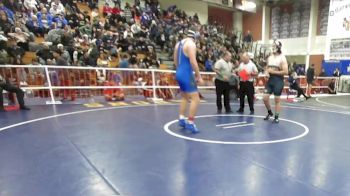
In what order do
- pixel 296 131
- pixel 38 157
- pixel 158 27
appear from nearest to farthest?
pixel 38 157
pixel 296 131
pixel 158 27

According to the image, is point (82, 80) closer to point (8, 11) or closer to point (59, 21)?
point (59, 21)

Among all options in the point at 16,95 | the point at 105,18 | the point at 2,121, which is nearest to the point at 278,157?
the point at 2,121

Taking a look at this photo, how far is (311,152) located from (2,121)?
5.19m

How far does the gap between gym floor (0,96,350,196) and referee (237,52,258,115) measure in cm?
114

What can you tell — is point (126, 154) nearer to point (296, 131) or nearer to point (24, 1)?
point (296, 131)

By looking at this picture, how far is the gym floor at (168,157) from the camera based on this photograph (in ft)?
8.57

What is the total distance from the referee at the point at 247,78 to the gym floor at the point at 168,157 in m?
1.14

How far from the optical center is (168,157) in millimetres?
3424

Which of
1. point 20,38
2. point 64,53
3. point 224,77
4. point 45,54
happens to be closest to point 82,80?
point 64,53

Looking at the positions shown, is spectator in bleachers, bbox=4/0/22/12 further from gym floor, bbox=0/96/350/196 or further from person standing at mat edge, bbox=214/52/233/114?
person standing at mat edge, bbox=214/52/233/114

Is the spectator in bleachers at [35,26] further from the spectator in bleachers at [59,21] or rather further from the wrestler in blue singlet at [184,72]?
the wrestler in blue singlet at [184,72]

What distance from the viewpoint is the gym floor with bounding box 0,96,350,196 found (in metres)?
2.61

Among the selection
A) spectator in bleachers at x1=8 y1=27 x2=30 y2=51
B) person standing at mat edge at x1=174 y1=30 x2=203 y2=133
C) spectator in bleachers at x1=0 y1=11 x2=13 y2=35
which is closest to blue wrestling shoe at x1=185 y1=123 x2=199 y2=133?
person standing at mat edge at x1=174 y1=30 x2=203 y2=133

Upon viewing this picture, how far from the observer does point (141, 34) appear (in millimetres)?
13977
